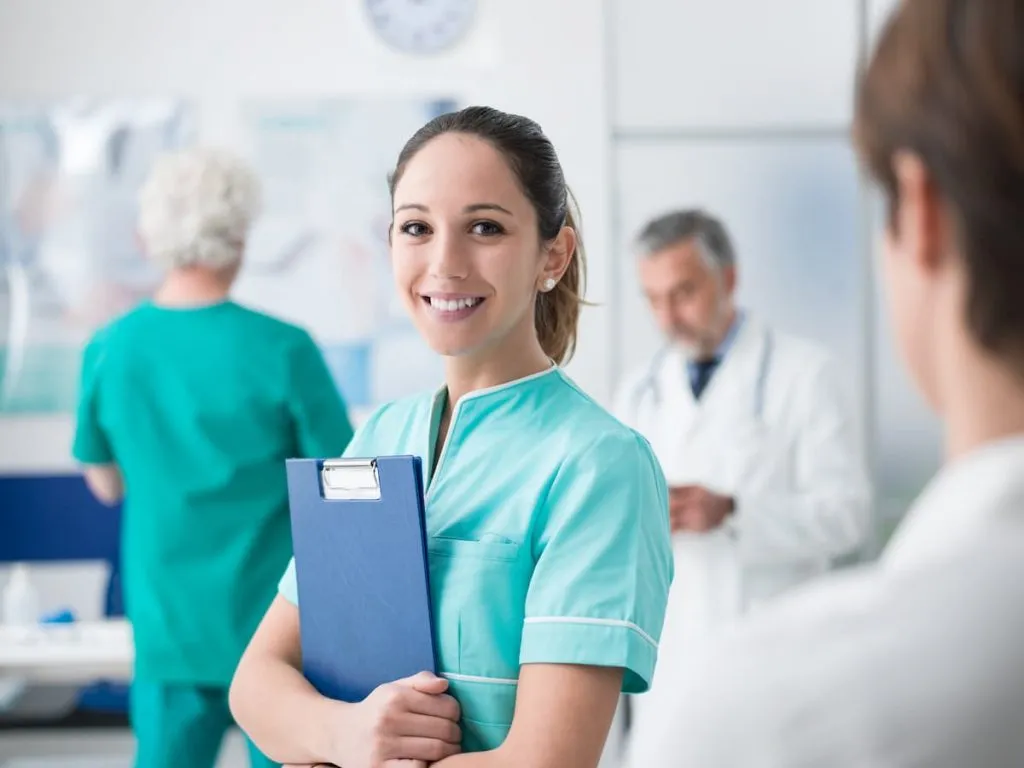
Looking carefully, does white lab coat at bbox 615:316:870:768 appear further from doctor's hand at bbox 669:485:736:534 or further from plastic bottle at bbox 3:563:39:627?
plastic bottle at bbox 3:563:39:627

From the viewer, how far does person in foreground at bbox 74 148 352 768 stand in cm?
229

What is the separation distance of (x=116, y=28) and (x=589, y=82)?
162 cm

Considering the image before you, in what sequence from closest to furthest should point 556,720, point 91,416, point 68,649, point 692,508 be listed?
1. point 556,720
2. point 91,416
3. point 692,508
4. point 68,649

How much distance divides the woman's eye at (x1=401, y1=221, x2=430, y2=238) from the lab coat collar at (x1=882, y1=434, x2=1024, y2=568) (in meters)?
0.77

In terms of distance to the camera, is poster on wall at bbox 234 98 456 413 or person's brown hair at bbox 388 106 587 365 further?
poster on wall at bbox 234 98 456 413

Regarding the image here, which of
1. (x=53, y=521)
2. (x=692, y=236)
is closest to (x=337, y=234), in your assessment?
(x=53, y=521)

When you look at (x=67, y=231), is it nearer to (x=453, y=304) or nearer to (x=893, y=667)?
(x=453, y=304)

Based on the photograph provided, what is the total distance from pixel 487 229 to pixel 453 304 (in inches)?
3.2

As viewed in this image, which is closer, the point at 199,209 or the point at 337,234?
the point at 199,209

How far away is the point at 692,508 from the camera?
110 inches

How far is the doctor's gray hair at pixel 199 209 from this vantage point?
95.3 inches

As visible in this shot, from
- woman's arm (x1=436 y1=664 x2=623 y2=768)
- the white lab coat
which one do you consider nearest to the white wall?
the white lab coat

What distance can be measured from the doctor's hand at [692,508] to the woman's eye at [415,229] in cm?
160

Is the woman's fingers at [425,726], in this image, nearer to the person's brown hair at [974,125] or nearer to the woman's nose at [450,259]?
the woman's nose at [450,259]
